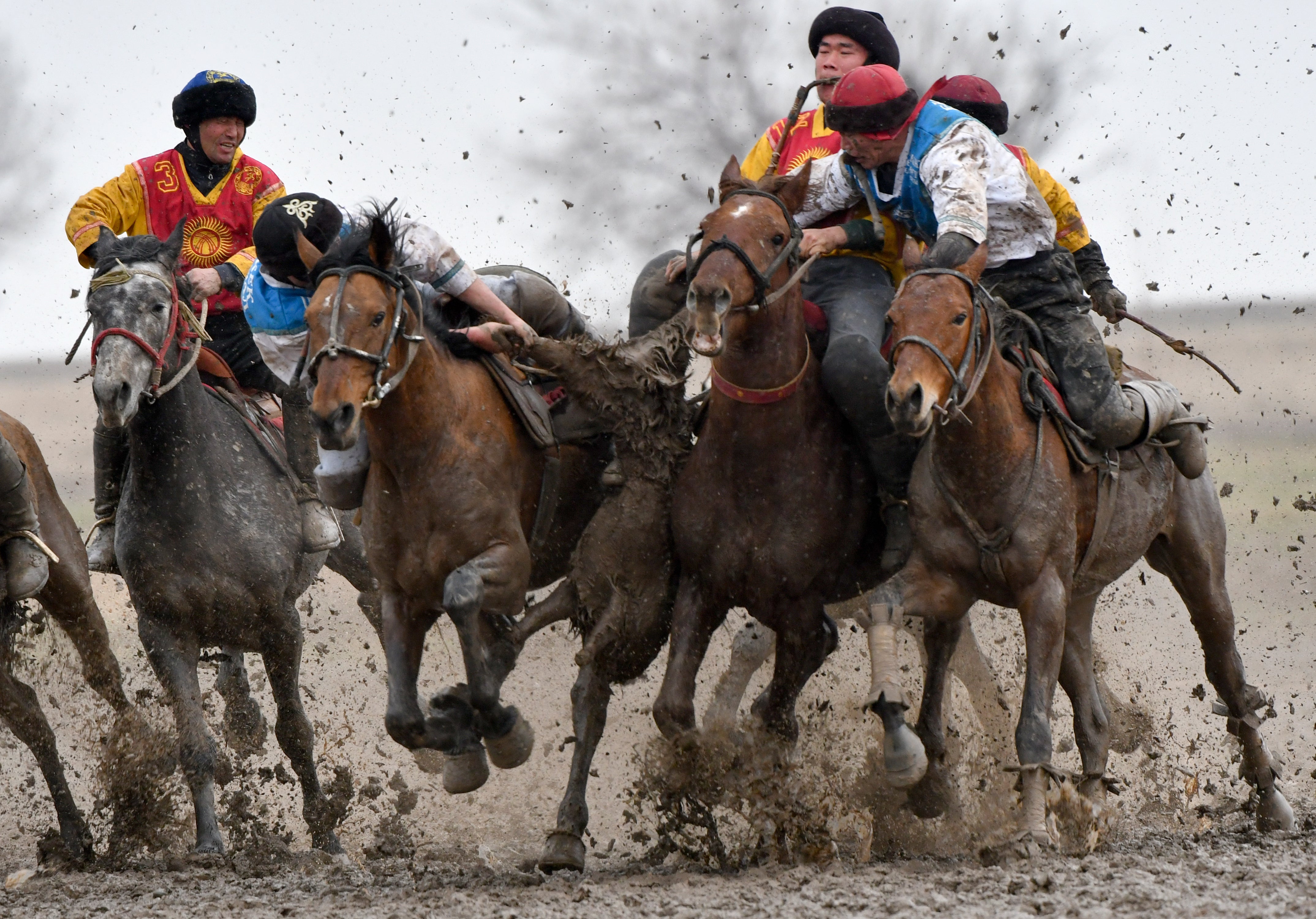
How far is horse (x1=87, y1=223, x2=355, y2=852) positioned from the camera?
6012 mm

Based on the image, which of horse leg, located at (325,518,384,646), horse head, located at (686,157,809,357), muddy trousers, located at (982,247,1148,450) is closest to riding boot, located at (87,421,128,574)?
horse leg, located at (325,518,384,646)

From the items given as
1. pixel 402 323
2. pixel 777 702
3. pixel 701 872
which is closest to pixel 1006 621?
pixel 777 702

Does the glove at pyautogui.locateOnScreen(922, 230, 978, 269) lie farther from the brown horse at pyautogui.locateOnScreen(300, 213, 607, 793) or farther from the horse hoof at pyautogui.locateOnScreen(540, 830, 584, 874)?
the horse hoof at pyautogui.locateOnScreen(540, 830, 584, 874)

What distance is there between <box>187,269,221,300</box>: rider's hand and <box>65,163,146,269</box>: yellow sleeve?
2.22 feet

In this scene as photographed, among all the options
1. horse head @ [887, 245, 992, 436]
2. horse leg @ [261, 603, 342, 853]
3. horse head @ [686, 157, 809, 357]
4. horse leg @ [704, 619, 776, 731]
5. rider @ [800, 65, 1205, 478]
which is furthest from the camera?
horse leg @ [704, 619, 776, 731]

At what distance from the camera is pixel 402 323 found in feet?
17.1

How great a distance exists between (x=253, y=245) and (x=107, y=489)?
1290 mm

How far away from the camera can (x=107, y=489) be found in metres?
6.57

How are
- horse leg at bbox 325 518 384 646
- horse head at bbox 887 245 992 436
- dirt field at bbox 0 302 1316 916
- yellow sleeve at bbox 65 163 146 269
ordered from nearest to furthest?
dirt field at bbox 0 302 1316 916, horse head at bbox 887 245 992 436, yellow sleeve at bbox 65 163 146 269, horse leg at bbox 325 518 384 646

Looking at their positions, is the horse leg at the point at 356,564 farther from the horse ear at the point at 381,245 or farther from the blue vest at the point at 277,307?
the horse ear at the point at 381,245

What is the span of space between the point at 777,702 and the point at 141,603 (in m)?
2.55

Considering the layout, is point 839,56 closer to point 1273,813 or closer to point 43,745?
point 1273,813

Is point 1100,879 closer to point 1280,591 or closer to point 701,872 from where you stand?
point 701,872

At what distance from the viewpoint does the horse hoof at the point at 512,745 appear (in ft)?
18.4
